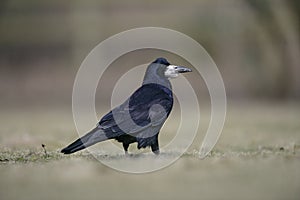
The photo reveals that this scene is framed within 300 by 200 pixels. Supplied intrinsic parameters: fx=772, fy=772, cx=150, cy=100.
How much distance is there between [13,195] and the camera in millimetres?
7227

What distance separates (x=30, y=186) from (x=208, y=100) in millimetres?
14305

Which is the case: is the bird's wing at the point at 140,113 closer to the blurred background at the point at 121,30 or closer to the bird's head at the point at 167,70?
the bird's head at the point at 167,70

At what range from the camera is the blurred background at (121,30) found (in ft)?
72.9

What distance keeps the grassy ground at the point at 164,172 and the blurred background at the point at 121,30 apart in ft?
32.2

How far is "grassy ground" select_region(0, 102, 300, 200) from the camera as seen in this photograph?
7293 mm

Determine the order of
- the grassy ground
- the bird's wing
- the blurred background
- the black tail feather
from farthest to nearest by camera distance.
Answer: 1. the blurred background
2. the bird's wing
3. the black tail feather
4. the grassy ground

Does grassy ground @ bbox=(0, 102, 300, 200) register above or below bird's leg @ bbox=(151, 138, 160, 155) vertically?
below

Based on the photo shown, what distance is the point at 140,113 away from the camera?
29.6ft

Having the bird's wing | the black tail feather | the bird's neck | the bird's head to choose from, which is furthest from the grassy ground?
the bird's head

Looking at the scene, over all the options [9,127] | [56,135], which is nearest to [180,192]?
[56,135]

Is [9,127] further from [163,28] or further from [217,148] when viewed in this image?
[163,28]

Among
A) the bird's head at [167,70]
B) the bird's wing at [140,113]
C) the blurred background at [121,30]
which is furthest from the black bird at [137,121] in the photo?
the blurred background at [121,30]

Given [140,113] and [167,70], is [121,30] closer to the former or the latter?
[167,70]

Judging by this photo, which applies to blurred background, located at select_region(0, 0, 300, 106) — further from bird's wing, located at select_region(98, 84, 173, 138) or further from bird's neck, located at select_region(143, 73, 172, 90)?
bird's wing, located at select_region(98, 84, 173, 138)
